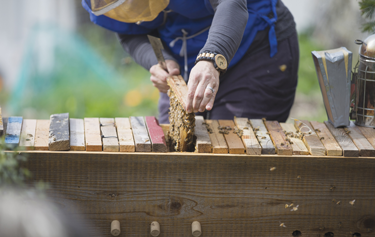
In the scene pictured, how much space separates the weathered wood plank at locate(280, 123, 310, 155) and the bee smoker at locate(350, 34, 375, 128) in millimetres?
334

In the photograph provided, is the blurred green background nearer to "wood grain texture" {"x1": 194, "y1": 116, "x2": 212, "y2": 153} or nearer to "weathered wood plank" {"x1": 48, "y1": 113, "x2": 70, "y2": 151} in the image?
"weathered wood plank" {"x1": 48, "y1": 113, "x2": 70, "y2": 151}

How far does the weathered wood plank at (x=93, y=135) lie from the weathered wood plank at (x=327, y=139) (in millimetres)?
943

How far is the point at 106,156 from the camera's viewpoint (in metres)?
1.59

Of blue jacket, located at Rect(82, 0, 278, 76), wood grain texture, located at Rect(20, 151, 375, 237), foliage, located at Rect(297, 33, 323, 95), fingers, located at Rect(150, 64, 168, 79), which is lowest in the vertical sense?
wood grain texture, located at Rect(20, 151, 375, 237)

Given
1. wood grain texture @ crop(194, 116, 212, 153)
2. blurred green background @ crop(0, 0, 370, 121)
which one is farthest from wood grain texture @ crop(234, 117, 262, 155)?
blurred green background @ crop(0, 0, 370, 121)

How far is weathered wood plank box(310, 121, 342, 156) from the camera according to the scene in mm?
1666

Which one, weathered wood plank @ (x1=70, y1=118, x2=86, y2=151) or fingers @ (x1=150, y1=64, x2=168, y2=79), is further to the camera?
fingers @ (x1=150, y1=64, x2=168, y2=79)

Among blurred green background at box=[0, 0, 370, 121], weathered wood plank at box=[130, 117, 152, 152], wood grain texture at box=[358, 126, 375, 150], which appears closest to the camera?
weathered wood plank at box=[130, 117, 152, 152]

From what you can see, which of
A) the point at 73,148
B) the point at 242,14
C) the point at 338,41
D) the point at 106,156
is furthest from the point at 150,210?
the point at 338,41

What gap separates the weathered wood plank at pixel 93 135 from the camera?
161 centimetres

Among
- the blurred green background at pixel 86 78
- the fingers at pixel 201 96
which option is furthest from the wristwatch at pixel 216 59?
the blurred green background at pixel 86 78

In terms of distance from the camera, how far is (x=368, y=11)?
78.2 inches

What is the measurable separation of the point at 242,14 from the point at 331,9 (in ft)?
12.4

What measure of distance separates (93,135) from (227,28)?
2.38 ft
